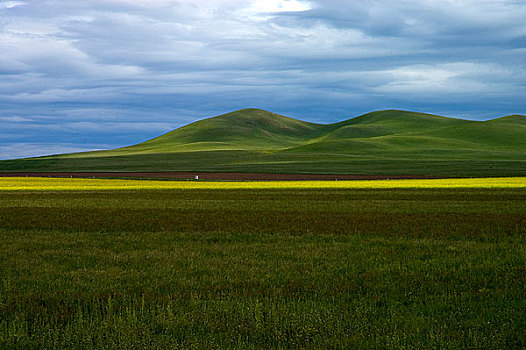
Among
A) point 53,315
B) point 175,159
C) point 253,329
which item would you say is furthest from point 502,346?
point 175,159

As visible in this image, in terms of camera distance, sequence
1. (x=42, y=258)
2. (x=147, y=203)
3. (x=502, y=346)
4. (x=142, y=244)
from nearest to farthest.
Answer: (x=502, y=346) → (x=42, y=258) → (x=142, y=244) → (x=147, y=203)

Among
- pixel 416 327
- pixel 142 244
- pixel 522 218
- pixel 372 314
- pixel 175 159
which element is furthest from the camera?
pixel 175 159

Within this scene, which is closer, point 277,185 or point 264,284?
point 264,284

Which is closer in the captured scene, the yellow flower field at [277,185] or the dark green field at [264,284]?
the dark green field at [264,284]

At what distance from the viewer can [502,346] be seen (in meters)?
8.87

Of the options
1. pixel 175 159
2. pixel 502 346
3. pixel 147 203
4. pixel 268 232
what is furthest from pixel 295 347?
pixel 175 159

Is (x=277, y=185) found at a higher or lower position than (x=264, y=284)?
higher

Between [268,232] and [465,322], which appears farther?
[268,232]

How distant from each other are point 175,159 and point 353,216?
140869 mm

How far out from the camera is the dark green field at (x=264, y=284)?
9.46 m

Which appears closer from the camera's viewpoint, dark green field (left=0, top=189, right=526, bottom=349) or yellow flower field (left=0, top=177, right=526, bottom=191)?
dark green field (left=0, top=189, right=526, bottom=349)

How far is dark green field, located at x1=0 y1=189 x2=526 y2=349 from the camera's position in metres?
9.46

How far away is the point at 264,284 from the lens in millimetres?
13055

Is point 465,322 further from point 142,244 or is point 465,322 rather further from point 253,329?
point 142,244
